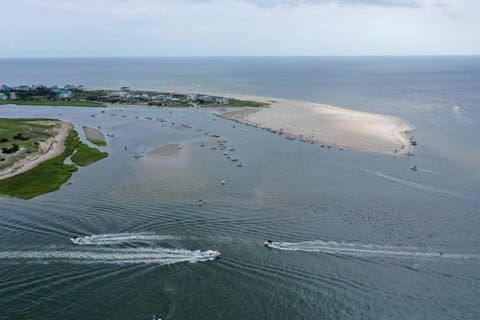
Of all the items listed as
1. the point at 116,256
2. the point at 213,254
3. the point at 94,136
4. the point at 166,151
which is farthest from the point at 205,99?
the point at 213,254

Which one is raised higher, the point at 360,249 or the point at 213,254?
the point at 360,249

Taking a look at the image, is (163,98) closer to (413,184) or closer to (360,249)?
(413,184)

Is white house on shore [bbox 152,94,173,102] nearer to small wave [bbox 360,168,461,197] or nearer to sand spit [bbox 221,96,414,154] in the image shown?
sand spit [bbox 221,96,414,154]

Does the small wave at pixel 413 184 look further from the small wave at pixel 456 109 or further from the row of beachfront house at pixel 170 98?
the row of beachfront house at pixel 170 98

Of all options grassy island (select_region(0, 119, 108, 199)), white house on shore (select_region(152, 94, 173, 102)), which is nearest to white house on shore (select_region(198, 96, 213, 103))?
white house on shore (select_region(152, 94, 173, 102))

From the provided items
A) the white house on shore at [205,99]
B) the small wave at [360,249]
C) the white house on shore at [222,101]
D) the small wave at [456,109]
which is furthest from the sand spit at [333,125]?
the small wave at [360,249]

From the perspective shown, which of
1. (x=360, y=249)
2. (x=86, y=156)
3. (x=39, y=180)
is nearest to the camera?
(x=360, y=249)

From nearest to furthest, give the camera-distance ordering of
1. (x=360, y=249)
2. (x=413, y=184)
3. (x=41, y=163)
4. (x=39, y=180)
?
1. (x=360, y=249)
2. (x=413, y=184)
3. (x=39, y=180)
4. (x=41, y=163)
